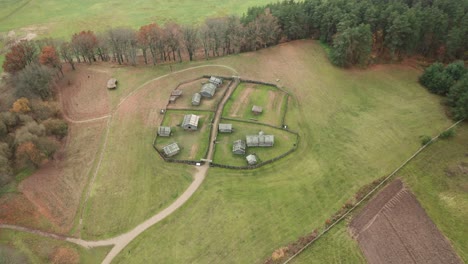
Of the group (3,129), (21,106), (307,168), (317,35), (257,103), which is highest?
(317,35)

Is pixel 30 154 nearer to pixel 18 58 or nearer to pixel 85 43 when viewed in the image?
pixel 18 58

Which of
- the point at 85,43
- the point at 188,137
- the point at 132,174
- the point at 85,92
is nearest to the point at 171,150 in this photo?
the point at 188,137

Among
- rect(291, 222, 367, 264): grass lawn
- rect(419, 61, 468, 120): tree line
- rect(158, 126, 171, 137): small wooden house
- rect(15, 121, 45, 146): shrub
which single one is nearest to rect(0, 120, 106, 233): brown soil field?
rect(15, 121, 45, 146): shrub

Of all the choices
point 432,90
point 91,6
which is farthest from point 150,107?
point 91,6

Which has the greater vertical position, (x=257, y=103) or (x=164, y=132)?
(x=257, y=103)

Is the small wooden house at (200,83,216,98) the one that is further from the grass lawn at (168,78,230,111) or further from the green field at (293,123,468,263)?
the green field at (293,123,468,263)

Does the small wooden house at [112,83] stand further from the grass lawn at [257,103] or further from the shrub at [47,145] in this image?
the grass lawn at [257,103]
